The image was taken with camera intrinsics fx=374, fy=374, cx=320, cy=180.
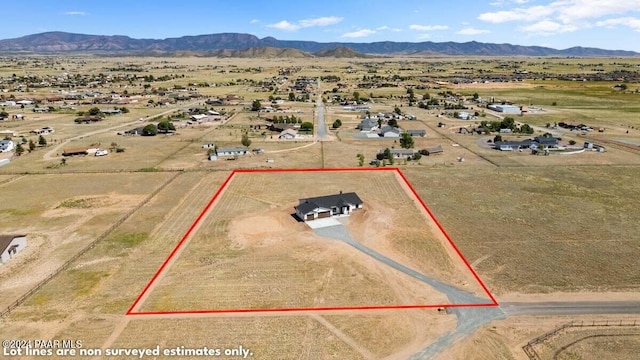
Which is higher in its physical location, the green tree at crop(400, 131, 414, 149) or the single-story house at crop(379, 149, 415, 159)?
the green tree at crop(400, 131, 414, 149)

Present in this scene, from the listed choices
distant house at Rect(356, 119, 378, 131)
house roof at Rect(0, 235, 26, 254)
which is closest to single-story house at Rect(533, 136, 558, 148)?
distant house at Rect(356, 119, 378, 131)

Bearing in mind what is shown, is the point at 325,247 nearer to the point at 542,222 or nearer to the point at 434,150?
the point at 542,222

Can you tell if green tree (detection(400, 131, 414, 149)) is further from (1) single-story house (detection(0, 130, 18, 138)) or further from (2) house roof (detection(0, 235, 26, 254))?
(1) single-story house (detection(0, 130, 18, 138))

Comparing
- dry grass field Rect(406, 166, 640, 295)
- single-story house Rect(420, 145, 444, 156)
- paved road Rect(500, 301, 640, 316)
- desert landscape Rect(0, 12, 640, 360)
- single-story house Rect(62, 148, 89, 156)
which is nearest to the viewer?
desert landscape Rect(0, 12, 640, 360)

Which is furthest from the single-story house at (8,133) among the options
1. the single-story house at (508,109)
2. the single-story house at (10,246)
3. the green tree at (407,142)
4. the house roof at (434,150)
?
the single-story house at (508,109)

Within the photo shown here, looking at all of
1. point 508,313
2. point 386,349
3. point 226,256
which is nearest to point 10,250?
point 226,256
